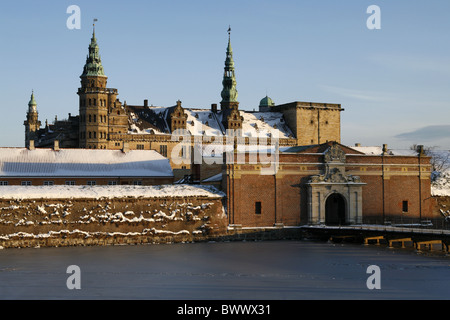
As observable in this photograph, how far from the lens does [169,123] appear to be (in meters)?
98.2

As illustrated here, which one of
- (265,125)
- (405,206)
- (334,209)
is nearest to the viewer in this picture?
(405,206)

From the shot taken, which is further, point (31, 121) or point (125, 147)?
point (31, 121)

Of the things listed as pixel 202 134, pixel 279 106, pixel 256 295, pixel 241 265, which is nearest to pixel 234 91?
pixel 279 106

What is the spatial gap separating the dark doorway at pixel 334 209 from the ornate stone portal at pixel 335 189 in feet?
3.34

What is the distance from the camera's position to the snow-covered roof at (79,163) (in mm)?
60750

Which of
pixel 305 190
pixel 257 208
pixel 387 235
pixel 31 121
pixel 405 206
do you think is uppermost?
pixel 31 121

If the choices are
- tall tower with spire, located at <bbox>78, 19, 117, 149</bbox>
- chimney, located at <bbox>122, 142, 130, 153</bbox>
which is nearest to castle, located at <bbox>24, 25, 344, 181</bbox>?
tall tower with spire, located at <bbox>78, 19, 117, 149</bbox>

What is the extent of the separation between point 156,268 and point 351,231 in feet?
65.6

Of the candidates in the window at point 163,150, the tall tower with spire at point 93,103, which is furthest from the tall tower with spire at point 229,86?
the tall tower with spire at point 93,103

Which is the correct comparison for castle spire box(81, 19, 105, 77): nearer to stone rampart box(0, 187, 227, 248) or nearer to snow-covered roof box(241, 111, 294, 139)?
snow-covered roof box(241, 111, 294, 139)

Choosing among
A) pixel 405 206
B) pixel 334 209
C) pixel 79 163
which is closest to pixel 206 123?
pixel 79 163

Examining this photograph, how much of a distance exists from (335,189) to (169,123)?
47700 millimetres

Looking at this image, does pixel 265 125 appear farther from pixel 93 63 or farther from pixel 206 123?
pixel 93 63

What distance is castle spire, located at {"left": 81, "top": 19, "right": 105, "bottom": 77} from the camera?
92938 mm
